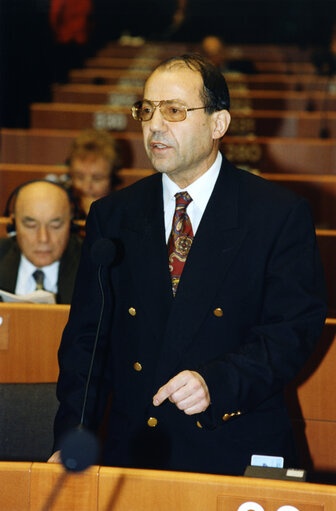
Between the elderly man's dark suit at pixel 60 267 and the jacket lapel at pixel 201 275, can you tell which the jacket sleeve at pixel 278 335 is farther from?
the elderly man's dark suit at pixel 60 267

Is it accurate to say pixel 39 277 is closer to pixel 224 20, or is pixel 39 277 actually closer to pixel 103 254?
pixel 103 254

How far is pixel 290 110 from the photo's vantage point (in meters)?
7.22

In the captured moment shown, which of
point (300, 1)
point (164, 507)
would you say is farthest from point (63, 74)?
point (164, 507)

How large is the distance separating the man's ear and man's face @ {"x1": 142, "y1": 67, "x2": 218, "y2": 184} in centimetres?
4

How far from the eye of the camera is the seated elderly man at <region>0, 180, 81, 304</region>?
2.97 metres

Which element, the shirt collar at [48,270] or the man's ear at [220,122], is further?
the shirt collar at [48,270]

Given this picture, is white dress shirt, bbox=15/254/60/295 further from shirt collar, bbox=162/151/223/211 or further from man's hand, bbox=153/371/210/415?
man's hand, bbox=153/371/210/415

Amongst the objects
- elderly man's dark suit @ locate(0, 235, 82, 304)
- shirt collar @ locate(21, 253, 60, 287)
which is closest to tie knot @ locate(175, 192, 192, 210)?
elderly man's dark suit @ locate(0, 235, 82, 304)

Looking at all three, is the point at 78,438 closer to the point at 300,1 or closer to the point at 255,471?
the point at 255,471

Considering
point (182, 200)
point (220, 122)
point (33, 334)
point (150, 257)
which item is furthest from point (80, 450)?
point (33, 334)

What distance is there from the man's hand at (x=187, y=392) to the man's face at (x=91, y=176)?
261cm

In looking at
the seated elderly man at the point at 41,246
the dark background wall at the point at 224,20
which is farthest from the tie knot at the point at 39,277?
the dark background wall at the point at 224,20

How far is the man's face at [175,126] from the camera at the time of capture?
1.69 metres

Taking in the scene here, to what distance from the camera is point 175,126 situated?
1.70 m
